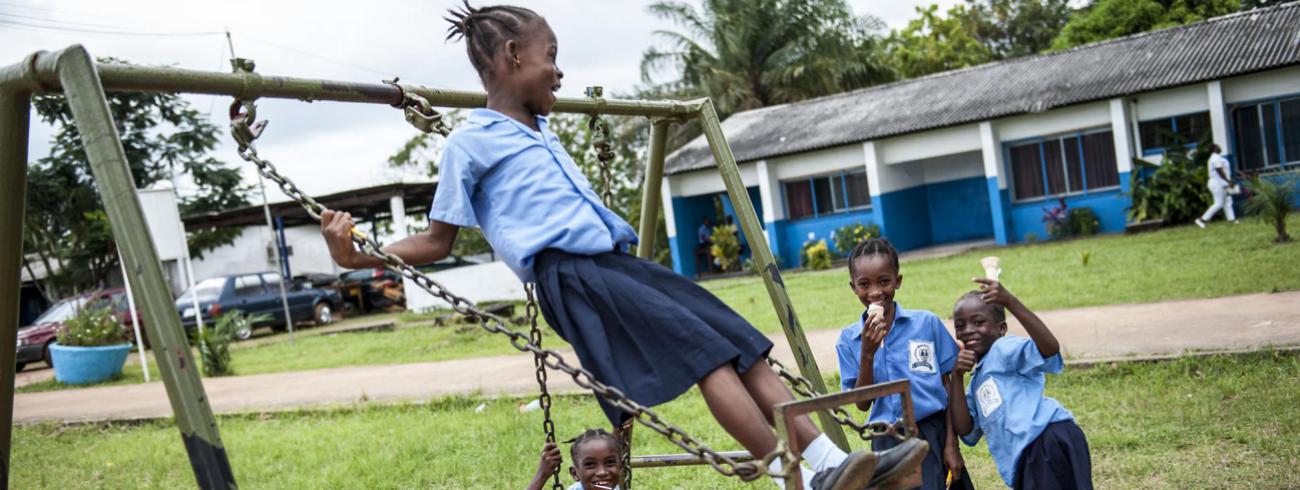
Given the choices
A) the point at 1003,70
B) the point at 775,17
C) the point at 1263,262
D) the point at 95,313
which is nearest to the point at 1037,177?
the point at 1003,70

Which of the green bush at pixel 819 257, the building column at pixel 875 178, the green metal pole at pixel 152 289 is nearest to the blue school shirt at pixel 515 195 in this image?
the green metal pole at pixel 152 289

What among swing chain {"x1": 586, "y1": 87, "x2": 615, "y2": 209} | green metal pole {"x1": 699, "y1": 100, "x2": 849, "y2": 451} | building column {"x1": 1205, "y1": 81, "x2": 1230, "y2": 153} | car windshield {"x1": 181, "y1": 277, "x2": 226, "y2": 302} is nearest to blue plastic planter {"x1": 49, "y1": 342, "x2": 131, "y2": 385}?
car windshield {"x1": 181, "y1": 277, "x2": 226, "y2": 302}

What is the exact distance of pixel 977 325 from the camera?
144 inches

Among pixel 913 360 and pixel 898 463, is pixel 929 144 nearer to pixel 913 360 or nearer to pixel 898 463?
pixel 913 360

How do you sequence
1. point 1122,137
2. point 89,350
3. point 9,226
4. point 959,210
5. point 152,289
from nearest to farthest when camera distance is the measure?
point 152,289
point 9,226
point 89,350
point 1122,137
point 959,210

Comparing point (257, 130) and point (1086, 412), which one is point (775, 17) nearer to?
point (1086, 412)

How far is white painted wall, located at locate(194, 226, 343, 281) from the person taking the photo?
33281mm

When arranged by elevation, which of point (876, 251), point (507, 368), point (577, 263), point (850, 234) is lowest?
point (507, 368)

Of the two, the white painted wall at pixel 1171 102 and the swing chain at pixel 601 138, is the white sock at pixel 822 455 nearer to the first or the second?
the swing chain at pixel 601 138

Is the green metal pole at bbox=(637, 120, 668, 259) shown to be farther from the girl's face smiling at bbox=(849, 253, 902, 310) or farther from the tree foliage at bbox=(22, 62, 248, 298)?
the tree foliage at bbox=(22, 62, 248, 298)

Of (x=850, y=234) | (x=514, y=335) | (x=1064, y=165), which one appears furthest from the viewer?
(x=850, y=234)

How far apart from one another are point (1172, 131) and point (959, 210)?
6200 millimetres

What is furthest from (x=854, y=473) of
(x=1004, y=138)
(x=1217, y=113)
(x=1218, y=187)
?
(x=1004, y=138)

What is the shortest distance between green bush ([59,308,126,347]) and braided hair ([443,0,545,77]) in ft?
45.5
